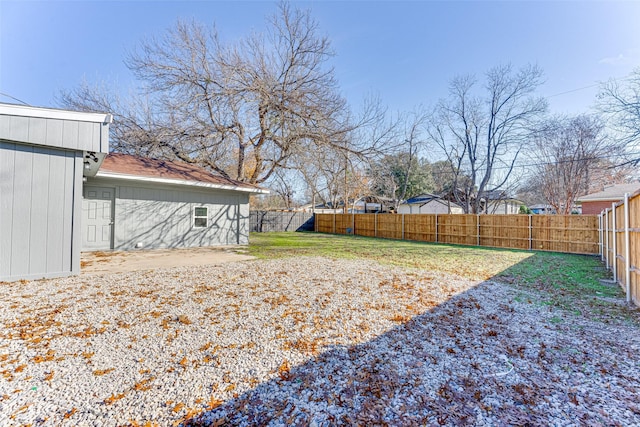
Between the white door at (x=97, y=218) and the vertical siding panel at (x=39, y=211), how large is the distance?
369cm

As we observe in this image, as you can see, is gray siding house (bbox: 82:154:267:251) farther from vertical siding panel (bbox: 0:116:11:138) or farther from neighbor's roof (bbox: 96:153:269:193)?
vertical siding panel (bbox: 0:116:11:138)

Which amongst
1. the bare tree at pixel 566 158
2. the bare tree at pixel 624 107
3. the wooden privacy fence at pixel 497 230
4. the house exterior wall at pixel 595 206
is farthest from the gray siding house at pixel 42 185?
the bare tree at pixel 566 158

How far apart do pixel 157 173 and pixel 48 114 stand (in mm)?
4551

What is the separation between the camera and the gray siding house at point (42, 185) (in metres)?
4.65

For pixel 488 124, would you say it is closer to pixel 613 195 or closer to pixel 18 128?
pixel 613 195

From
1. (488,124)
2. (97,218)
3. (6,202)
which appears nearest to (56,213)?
(6,202)

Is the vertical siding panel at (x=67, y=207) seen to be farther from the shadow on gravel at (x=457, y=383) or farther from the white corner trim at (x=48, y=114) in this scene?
the shadow on gravel at (x=457, y=383)

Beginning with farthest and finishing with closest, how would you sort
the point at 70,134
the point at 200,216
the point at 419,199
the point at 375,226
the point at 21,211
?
the point at 419,199, the point at 375,226, the point at 200,216, the point at 70,134, the point at 21,211

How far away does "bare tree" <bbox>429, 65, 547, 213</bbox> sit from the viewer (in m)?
17.8

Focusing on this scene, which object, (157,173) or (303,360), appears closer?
(303,360)

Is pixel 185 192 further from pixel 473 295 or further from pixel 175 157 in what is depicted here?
pixel 473 295

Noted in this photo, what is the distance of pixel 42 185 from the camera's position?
495cm

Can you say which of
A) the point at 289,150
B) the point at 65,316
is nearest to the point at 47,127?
the point at 65,316

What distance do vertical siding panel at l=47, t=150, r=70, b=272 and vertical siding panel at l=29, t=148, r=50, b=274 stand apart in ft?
0.13
